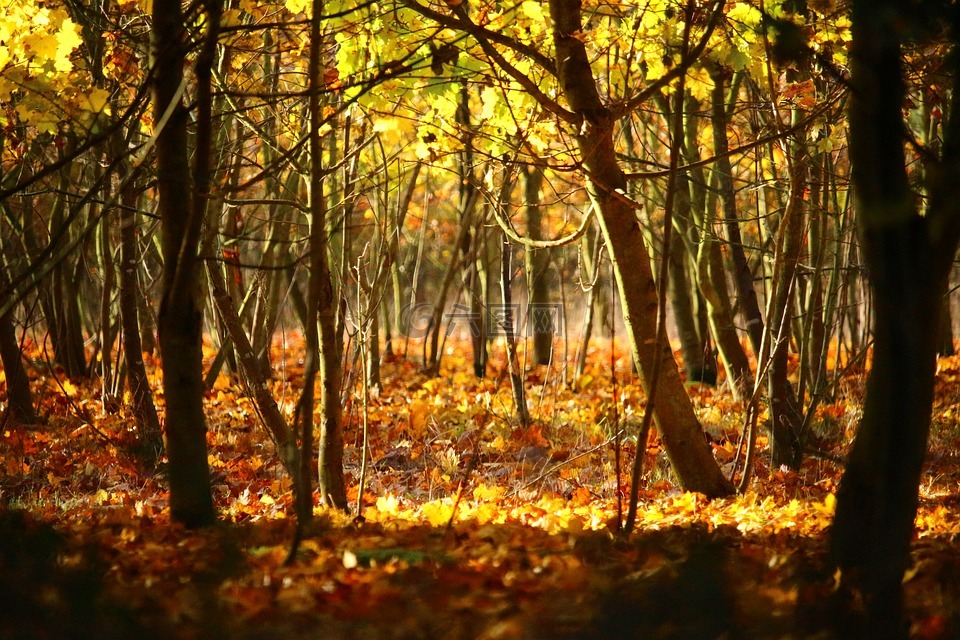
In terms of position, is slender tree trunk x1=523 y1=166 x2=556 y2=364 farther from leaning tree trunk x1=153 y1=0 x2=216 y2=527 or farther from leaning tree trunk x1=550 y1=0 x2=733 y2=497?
leaning tree trunk x1=153 y1=0 x2=216 y2=527

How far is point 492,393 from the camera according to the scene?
401 inches

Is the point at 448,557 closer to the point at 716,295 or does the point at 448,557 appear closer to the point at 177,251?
the point at 177,251

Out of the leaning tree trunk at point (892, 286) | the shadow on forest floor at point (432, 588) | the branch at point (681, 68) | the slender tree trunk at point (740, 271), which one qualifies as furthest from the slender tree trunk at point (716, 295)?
the leaning tree trunk at point (892, 286)

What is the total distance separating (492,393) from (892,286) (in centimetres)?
740

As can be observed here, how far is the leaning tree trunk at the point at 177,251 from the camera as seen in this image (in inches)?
137

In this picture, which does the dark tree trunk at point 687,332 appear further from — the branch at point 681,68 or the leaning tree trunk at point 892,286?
the leaning tree trunk at point 892,286

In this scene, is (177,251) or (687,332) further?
(687,332)

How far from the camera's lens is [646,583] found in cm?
300

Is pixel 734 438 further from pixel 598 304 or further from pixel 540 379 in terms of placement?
pixel 598 304

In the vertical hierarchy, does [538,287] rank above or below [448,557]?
above

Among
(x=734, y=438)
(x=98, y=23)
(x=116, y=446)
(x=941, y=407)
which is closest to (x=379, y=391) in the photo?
(x=116, y=446)

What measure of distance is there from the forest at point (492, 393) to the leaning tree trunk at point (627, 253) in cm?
2

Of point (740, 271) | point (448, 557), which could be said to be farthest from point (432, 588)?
point (740, 271)

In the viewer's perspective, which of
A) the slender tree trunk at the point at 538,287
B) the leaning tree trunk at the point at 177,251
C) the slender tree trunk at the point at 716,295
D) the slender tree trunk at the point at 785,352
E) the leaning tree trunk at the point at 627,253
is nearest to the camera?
the leaning tree trunk at the point at 177,251
